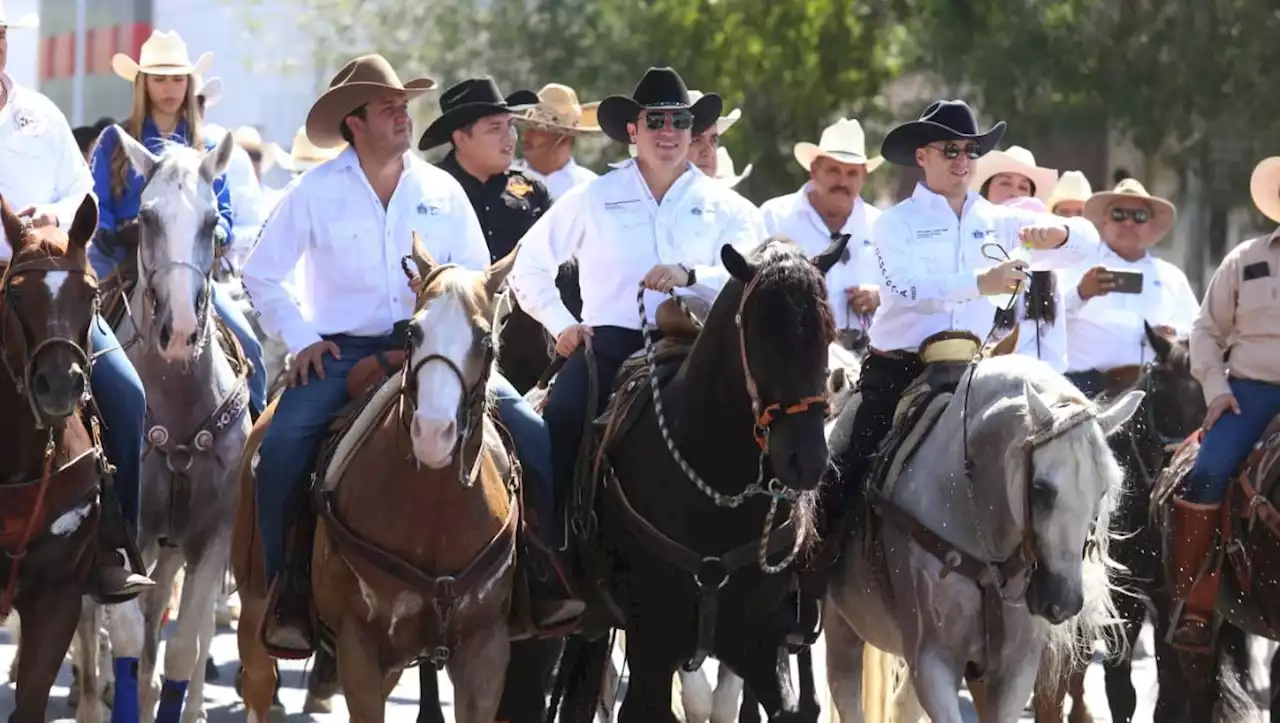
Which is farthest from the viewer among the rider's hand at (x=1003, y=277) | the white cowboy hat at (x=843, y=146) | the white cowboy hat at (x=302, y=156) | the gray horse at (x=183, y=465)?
the white cowboy hat at (x=302, y=156)

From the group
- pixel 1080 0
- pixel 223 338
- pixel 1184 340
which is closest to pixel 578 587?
pixel 223 338

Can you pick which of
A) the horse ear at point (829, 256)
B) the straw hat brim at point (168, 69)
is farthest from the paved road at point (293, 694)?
the horse ear at point (829, 256)

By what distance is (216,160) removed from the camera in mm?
9875

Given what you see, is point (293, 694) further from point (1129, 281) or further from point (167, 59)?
point (1129, 281)

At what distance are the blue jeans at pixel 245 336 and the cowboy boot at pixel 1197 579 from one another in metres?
4.63

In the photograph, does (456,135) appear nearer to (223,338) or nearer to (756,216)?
(223,338)

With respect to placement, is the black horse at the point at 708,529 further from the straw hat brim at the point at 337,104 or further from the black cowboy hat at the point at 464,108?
the black cowboy hat at the point at 464,108

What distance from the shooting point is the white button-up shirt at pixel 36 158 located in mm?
8883

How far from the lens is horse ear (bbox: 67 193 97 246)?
26.7 feet

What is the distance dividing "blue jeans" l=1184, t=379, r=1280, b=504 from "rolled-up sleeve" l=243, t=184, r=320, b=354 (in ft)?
13.2

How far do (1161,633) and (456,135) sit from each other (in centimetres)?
448

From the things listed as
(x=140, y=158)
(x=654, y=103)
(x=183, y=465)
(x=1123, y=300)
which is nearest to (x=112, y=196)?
(x=140, y=158)

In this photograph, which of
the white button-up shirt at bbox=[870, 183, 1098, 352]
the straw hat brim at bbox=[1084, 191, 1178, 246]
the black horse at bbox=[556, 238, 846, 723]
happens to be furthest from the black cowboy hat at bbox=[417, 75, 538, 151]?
the straw hat brim at bbox=[1084, 191, 1178, 246]

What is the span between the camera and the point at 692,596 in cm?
848
